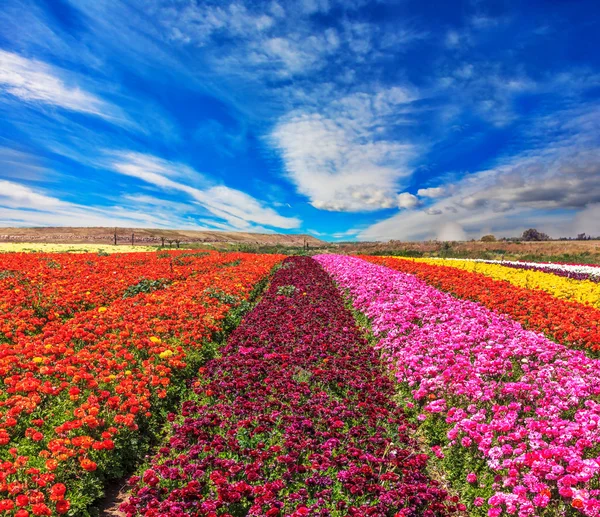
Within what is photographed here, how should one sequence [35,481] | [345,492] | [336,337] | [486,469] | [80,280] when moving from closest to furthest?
[35,481], [345,492], [486,469], [336,337], [80,280]

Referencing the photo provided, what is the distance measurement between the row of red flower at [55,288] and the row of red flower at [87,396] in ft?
2.72

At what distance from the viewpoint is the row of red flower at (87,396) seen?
4.06m

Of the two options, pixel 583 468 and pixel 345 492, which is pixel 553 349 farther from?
pixel 345 492

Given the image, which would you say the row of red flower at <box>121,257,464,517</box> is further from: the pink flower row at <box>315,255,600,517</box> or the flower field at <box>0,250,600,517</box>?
the pink flower row at <box>315,255,600,517</box>

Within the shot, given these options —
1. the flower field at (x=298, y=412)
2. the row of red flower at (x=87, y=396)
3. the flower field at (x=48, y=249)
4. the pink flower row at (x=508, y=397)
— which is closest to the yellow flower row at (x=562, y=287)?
the flower field at (x=298, y=412)

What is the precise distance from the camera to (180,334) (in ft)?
28.6

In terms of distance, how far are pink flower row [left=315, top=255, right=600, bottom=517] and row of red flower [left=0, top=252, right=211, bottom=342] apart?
867 cm

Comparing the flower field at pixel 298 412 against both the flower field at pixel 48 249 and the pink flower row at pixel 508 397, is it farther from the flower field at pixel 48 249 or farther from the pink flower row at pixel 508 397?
the flower field at pixel 48 249

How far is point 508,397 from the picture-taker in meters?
5.85

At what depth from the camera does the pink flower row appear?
12.8 ft

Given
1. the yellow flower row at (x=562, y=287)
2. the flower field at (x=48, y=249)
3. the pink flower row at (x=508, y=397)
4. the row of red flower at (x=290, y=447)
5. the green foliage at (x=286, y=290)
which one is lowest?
the row of red flower at (x=290, y=447)

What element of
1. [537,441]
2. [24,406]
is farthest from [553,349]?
[24,406]

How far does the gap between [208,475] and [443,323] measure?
687 centimetres

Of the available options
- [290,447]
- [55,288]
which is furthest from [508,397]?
[55,288]
